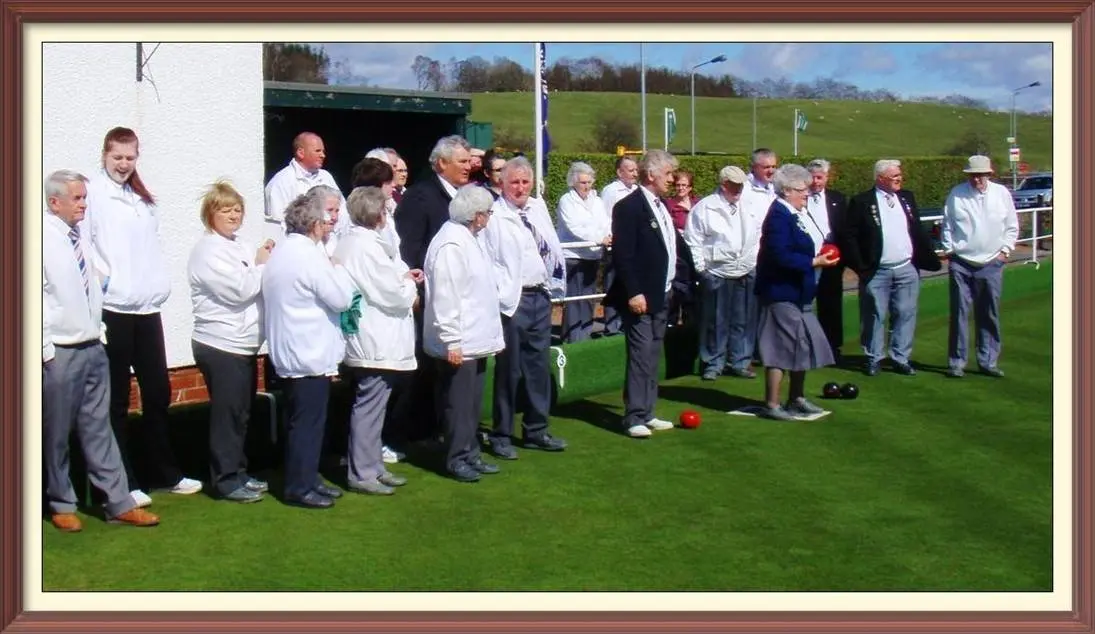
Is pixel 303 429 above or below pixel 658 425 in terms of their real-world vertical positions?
above

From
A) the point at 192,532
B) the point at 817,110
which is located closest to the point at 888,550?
the point at 192,532

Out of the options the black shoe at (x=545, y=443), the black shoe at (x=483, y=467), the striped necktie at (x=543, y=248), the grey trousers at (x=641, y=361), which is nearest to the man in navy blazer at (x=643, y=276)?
the grey trousers at (x=641, y=361)

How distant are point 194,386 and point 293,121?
275 inches

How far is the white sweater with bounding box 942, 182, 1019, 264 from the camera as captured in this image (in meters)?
10.9

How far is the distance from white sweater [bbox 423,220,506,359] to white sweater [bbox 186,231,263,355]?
958 millimetres

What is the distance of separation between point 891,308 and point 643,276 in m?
3.20

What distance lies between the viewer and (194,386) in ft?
29.4

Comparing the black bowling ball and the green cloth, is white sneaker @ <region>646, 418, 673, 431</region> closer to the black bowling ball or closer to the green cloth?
the black bowling ball

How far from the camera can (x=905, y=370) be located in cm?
1127

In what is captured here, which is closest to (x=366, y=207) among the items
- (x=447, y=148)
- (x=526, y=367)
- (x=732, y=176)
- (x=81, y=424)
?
(x=447, y=148)

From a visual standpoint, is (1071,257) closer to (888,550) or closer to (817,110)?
(888,550)

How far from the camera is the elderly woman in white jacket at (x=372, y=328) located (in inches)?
289

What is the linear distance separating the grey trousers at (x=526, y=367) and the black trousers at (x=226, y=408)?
65.9 inches

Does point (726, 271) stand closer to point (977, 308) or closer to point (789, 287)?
point (789, 287)
